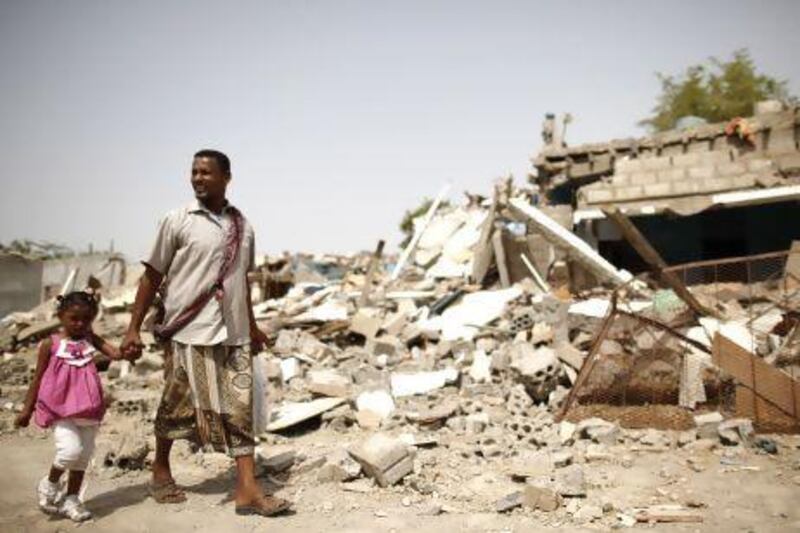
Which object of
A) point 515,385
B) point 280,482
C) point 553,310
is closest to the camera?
point 280,482

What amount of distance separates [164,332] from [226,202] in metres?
0.88

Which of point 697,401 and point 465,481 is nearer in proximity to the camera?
point 465,481

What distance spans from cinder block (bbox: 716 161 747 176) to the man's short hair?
11.7 meters

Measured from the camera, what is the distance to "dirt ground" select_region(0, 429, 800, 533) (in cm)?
300

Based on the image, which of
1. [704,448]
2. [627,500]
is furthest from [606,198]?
[627,500]

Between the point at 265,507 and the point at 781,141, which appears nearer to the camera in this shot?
the point at 265,507

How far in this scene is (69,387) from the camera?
10.2 ft

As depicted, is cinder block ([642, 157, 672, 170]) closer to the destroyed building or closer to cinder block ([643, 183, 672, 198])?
the destroyed building

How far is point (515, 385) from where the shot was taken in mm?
6145

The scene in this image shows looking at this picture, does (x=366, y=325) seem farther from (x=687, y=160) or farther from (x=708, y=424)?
(x=687, y=160)

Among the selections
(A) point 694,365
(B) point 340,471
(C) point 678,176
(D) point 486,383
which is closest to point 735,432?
(A) point 694,365

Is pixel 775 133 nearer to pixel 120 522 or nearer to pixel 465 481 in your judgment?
pixel 465 481

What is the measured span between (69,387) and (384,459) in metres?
1.94

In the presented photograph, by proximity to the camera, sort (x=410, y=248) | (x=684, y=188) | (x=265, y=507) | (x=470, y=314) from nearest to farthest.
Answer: (x=265, y=507) → (x=470, y=314) → (x=684, y=188) → (x=410, y=248)
